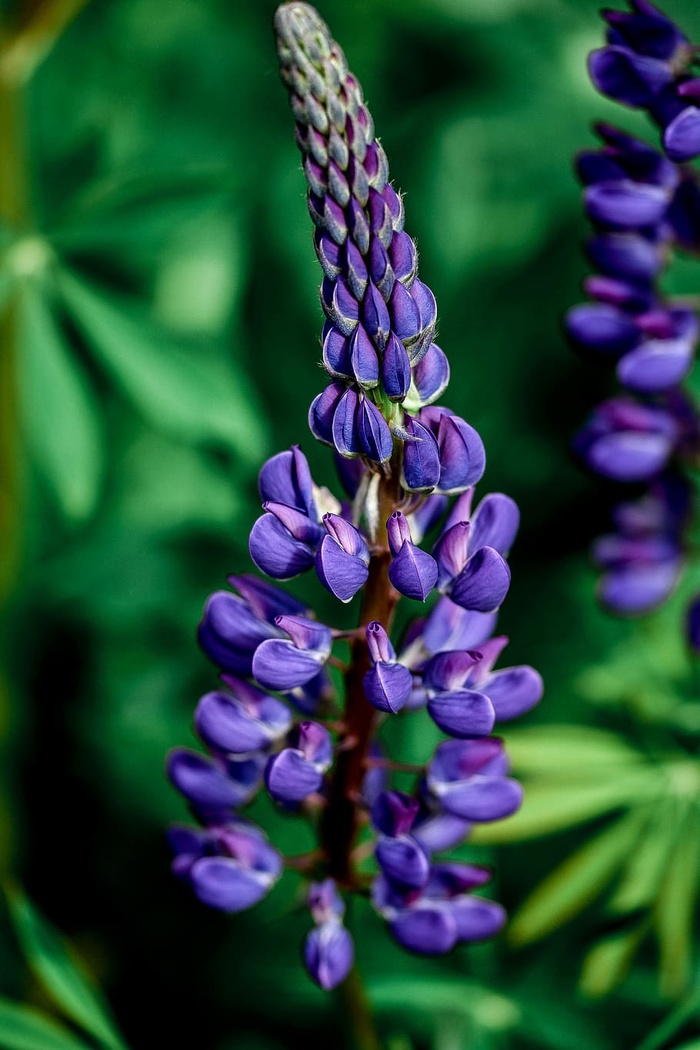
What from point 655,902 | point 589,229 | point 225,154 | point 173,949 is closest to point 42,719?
point 173,949

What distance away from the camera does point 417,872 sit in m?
1.12

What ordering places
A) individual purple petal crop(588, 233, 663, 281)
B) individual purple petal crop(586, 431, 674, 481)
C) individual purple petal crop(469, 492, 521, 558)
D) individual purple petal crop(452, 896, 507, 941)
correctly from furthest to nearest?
1. individual purple petal crop(586, 431, 674, 481)
2. individual purple petal crop(588, 233, 663, 281)
3. individual purple petal crop(452, 896, 507, 941)
4. individual purple petal crop(469, 492, 521, 558)

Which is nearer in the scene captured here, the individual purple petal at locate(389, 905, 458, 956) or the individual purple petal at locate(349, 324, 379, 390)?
the individual purple petal at locate(349, 324, 379, 390)

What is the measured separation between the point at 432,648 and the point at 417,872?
0.73ft

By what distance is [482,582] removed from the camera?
41.3 inches

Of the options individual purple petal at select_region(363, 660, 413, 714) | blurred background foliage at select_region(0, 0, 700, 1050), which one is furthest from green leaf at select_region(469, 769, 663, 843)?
individual purple petal at select_region(363, 660, 413, 714)

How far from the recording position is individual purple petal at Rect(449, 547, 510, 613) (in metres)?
1.03

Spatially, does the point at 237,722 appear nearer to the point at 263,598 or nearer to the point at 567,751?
the point at 263,598

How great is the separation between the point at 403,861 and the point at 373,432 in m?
0.44

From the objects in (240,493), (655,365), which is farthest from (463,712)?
(240,493)

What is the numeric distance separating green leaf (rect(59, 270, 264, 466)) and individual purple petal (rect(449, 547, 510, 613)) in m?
0.91

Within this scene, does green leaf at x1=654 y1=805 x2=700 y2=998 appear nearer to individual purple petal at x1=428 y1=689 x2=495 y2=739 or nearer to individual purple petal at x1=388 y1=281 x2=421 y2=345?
individual purple petal at x1=428 y1=689 x2=495 y2=739

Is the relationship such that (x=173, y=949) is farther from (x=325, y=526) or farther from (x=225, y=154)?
(x=225, y=154)

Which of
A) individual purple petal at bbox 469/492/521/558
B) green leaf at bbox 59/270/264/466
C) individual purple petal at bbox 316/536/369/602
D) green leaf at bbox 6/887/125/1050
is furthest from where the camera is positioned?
green leaf at bbox 59/270/264/466
